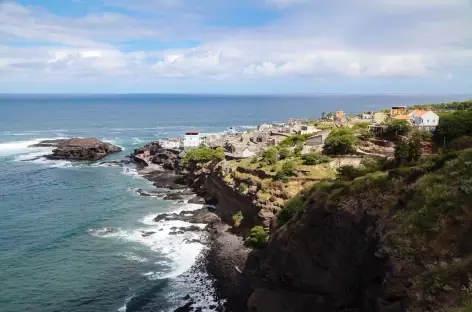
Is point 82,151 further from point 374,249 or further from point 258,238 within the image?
point 374,249

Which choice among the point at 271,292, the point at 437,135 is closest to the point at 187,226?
the point at 271,292

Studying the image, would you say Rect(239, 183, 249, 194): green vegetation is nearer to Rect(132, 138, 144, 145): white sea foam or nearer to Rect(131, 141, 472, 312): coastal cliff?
Rect(131, 141, 472, 312): coastal cliff

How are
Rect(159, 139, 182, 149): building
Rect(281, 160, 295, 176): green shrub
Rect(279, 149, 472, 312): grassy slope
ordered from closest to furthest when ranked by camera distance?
Rect(279, 149, 472, 312): grassy slope, Rect(281, 160, 295, 176): green shrub, Rect(159, 139, 182, 149): building

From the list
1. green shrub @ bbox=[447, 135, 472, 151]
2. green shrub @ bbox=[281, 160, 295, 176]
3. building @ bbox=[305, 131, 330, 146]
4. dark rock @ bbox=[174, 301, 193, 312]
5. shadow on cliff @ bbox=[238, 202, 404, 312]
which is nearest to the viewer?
shadow on cliff @ bbox=[238, 202, 404, 312]

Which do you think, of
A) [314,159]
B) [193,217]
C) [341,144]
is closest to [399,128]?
[341,144]

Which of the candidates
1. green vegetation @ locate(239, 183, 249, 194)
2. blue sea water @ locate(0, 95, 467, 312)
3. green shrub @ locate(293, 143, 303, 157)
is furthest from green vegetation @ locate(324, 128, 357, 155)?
blue sea water @ locate(0, 95, 467, 312)

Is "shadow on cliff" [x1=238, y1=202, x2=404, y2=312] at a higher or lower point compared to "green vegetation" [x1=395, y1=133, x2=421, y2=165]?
lower

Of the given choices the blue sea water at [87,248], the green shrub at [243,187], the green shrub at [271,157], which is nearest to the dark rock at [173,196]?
the blue sea water at [87,248]
